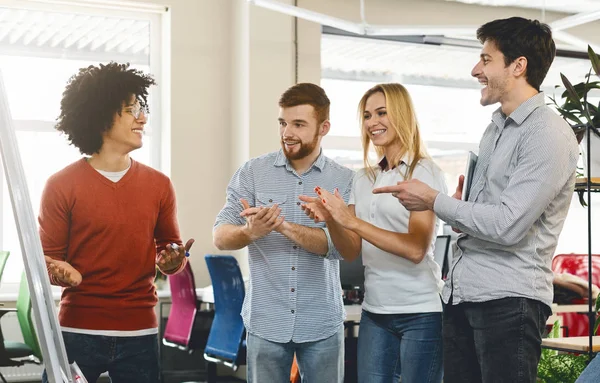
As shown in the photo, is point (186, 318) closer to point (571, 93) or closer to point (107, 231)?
point (107, 231)

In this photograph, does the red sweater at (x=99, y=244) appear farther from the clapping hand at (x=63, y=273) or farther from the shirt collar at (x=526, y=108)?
the shirt collar at (x=526, y=108)

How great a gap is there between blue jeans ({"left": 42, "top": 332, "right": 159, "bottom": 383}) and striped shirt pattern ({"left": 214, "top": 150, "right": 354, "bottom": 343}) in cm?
38

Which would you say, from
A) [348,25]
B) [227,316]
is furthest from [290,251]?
[348,25]

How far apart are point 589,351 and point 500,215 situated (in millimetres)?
944

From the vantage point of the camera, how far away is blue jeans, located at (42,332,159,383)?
2094mm

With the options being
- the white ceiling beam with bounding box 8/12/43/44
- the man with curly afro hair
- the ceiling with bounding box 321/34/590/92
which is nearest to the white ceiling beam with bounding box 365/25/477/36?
the ceiling with bounding box 321/34/590/92

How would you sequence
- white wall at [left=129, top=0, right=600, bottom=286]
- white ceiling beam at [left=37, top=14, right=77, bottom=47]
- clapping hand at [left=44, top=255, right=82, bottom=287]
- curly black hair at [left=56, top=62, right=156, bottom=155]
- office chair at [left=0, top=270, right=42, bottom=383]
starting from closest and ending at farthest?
clapping hand at [left=44, top=255, right=82, bottom=287] → curly black hair at [left=56, top=62, right=156, bottom=155] → office chair at [left=0, top=270, right=42, bottom=383] → white wall at [left=129, top=0, right=600, bottom=286] → white ceiling beam at [left=37, top=14, right=77, bottom=47]

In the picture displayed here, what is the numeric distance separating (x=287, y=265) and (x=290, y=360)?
30 cm

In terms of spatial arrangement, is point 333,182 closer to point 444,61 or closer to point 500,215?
point 500,215

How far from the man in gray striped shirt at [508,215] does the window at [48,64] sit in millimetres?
5057

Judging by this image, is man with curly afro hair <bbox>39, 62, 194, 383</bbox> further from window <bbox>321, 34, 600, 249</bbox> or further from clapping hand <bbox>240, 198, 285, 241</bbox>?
window <bbox>321, 34, 600, 249</bbox>

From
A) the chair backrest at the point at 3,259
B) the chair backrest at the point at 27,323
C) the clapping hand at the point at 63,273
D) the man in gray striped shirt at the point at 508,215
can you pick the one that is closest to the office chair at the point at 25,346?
the chair backrest at the point at 27,323

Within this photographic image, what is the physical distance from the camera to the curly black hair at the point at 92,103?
223cm

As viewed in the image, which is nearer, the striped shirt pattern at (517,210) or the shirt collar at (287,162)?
the striped shirt pattern at (517,210)
